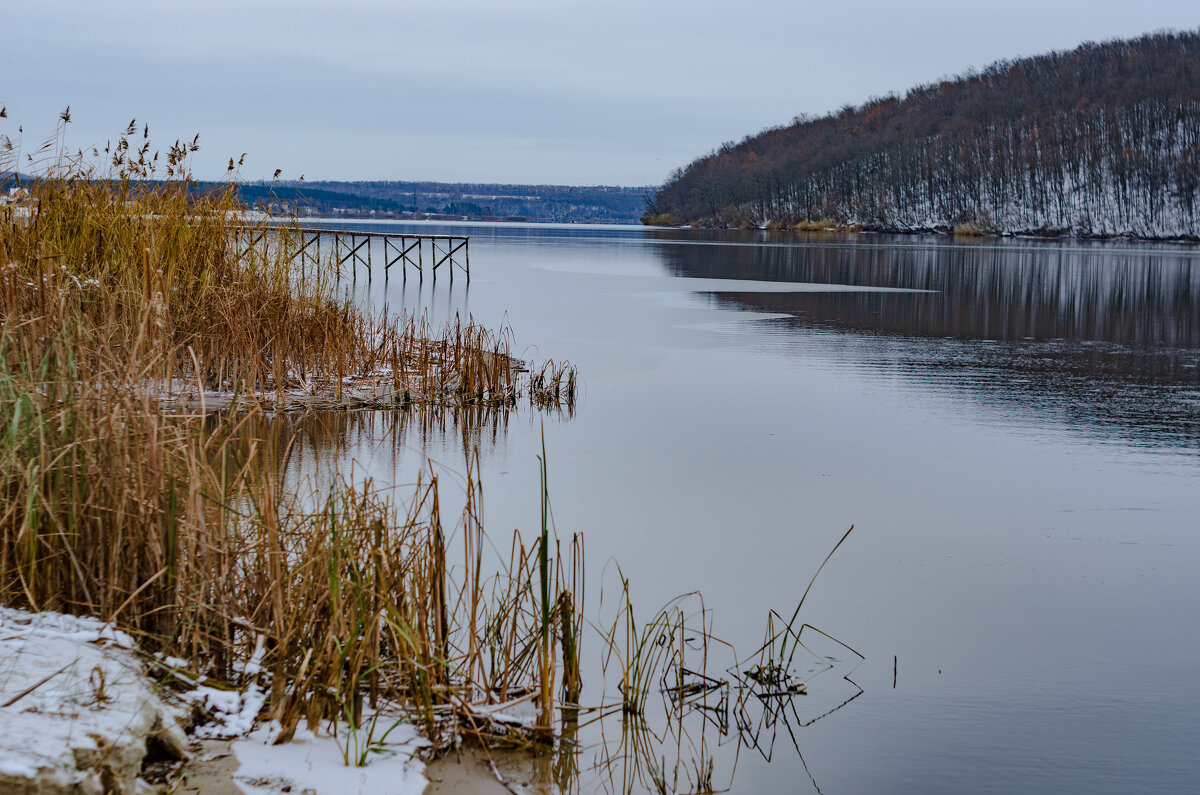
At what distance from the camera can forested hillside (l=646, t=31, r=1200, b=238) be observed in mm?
96625

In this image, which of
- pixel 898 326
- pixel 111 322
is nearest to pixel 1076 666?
pixel 111 322

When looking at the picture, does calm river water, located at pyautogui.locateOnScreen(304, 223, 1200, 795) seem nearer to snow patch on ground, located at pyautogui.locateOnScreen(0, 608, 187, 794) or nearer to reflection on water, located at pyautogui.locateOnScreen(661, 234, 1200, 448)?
reflection on water, located at pyautogui.locateOnScreen(661, 234, 1200, 448)

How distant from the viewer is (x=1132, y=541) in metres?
7.12

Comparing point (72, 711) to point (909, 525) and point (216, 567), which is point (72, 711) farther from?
point (909, 525)

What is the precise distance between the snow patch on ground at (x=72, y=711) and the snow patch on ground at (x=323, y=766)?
0.73 feet

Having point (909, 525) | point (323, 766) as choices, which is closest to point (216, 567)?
point (323, 766)

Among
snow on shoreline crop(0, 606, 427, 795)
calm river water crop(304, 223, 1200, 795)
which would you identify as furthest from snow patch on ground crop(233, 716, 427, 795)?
calm river water crop(304, 223, 1200, 795)

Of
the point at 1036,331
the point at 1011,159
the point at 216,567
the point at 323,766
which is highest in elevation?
the point at 1011,159

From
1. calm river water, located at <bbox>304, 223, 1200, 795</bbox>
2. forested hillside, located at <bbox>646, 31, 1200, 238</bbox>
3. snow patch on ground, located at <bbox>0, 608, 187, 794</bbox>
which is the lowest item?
calm river water, located at <bbox>304, 223, 1200, 795</bbox>

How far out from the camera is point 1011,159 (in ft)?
349

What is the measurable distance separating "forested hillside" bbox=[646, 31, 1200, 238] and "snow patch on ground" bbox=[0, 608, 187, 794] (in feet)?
324

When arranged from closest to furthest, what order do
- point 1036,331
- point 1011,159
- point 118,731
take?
point 118,731 → point 1036,331 → point 1011,159

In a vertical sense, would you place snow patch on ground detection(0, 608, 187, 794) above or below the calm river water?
above

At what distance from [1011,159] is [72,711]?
372 feet
